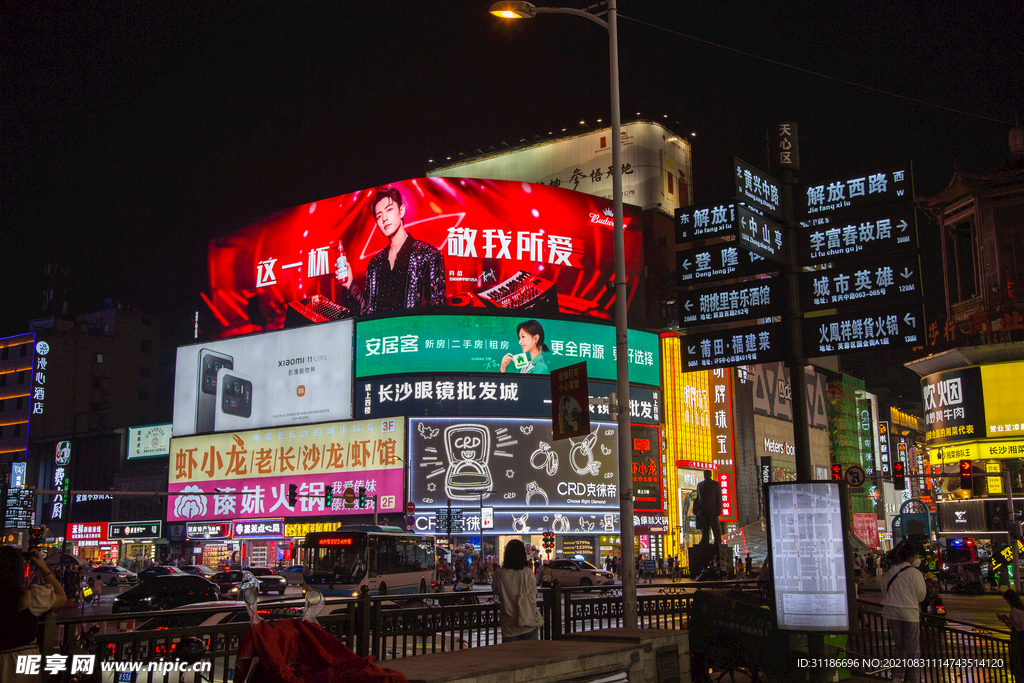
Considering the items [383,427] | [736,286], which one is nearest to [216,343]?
[383,427]

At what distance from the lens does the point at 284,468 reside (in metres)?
63.0

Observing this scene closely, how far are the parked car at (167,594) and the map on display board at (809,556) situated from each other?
22.5 meters

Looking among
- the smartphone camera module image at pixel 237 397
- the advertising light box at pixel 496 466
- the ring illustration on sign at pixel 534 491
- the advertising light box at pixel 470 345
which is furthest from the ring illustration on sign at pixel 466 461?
the smartphone camera module image at pixel 237 397

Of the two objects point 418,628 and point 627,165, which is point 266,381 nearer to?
point 627,165

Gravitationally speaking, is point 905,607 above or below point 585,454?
below

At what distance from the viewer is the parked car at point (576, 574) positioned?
4125 centimetres

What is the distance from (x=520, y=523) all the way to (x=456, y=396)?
9.77 m

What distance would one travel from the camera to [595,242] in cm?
6731

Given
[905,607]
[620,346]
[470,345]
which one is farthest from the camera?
[470,345]

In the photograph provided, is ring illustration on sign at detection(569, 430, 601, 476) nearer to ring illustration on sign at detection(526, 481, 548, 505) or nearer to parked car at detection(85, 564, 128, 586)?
ring illustration on sign at detection(526, 481, 548, 505)

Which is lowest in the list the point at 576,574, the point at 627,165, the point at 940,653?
the point at 576,574

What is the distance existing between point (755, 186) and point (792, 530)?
16.1 ft

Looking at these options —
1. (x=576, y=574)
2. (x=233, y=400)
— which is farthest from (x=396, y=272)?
(x=576, y=574)

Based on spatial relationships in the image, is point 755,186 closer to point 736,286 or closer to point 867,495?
point 736,286
